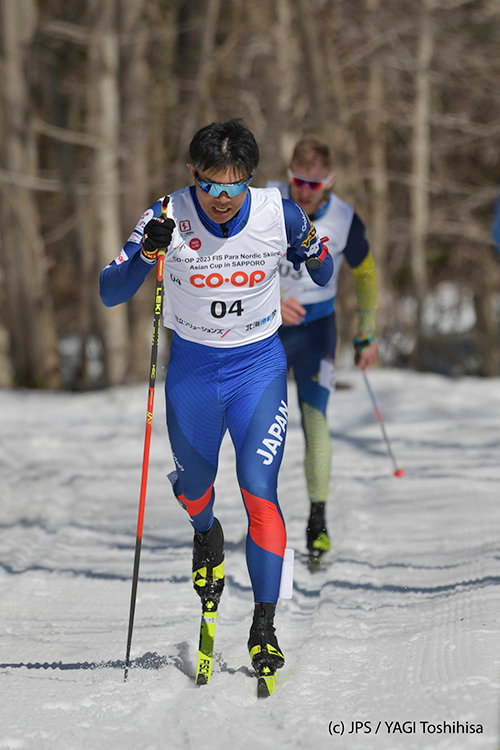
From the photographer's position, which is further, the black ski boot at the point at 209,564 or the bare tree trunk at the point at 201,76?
the bare tree trunk at the point at 201,76

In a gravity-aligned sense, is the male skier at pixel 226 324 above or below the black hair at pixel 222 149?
below

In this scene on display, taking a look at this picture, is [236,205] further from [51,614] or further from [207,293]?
[51,614]

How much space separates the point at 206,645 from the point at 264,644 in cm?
26

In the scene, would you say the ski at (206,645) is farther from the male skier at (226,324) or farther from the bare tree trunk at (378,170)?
the bare tree trunk at (378,170)

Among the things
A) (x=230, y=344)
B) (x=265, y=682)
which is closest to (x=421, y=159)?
(x=230, y=344)

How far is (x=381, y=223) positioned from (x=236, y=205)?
1529 centimetres

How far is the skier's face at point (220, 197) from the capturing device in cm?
323

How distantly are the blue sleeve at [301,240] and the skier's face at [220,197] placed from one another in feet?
0.86

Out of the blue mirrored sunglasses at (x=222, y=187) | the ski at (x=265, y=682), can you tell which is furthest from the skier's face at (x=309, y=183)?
the ski at (x=265, y=682)

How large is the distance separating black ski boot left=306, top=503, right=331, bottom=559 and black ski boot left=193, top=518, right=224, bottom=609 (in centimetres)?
143

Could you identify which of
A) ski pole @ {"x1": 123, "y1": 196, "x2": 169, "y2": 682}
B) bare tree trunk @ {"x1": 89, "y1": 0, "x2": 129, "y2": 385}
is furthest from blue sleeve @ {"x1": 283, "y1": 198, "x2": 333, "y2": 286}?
bare tree trunk @ {"x1": 89, "y1": 0, "x2": 129, "y2": 385}

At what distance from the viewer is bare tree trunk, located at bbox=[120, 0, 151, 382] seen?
43.6ft

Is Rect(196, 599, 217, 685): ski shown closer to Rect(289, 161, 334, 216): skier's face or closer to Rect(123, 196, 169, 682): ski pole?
Rect(123, 196, 169, 682): ski pole

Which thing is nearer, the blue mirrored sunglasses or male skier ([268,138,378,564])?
the blue mirrored sunglasses
